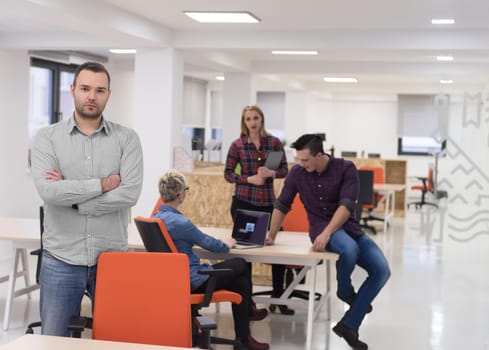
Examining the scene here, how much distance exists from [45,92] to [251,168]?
5.86 m

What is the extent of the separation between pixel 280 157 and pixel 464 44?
10.9ft

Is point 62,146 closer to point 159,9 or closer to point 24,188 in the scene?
point 159,9

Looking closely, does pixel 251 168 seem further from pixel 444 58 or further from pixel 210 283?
pixel 444 58

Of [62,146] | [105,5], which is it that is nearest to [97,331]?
[62,146]

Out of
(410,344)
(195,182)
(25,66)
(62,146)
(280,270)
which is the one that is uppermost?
(25,66)

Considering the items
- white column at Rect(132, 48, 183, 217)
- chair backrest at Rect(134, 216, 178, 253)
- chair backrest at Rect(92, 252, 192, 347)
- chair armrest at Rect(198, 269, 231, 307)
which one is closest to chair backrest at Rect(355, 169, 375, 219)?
white column at Rect(132, 48, 183, 217)

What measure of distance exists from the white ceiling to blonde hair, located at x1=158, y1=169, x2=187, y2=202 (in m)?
2.23

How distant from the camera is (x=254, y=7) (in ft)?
22.8

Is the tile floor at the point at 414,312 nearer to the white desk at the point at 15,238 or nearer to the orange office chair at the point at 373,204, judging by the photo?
the white desk at the point at 15,238

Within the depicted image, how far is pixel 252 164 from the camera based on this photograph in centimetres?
586

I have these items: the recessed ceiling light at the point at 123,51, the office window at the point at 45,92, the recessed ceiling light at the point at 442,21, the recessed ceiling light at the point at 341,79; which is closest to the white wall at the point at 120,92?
the office window at the point at 45,92

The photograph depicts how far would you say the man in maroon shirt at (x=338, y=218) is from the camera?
4.87 meters

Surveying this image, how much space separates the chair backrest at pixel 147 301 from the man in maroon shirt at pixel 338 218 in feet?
6.27

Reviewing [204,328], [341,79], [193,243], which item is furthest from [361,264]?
[341,79]
